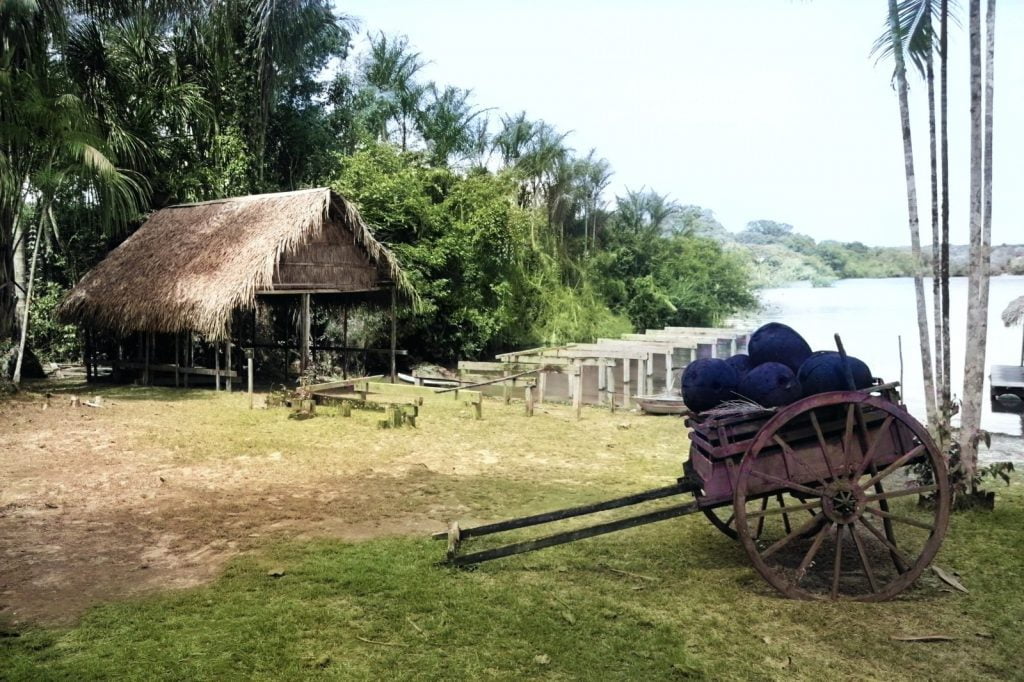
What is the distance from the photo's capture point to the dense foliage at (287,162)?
525 inches

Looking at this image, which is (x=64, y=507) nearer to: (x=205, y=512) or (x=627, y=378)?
(x=205, y=512)

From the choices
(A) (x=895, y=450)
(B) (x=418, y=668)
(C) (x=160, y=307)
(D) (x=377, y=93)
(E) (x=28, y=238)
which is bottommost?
(B) (x=418, y=668)

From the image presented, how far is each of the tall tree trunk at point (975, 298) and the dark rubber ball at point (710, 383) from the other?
8.94 ft

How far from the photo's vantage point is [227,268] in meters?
13.8

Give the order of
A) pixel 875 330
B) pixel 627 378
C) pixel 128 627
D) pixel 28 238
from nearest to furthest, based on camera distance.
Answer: pixel 128 627, pixel 627 378, pixel 28 238, pixel 875 330

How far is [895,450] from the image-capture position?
15.3 feet

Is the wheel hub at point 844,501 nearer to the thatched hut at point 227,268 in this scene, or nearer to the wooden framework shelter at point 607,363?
the wooden framework shelter at point 607,363

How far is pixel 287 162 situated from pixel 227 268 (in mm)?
10034

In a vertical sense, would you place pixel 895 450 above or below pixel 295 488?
above

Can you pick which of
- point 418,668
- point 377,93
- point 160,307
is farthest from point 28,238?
point 418,668

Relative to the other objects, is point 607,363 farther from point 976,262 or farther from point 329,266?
point 976,262

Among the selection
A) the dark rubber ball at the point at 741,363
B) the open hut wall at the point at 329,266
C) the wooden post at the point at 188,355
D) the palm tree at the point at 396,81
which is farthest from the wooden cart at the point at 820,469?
the palm tree at the point at 396,81

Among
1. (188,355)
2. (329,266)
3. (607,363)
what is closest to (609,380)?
(607,363)

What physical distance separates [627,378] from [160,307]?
9.05 meters
